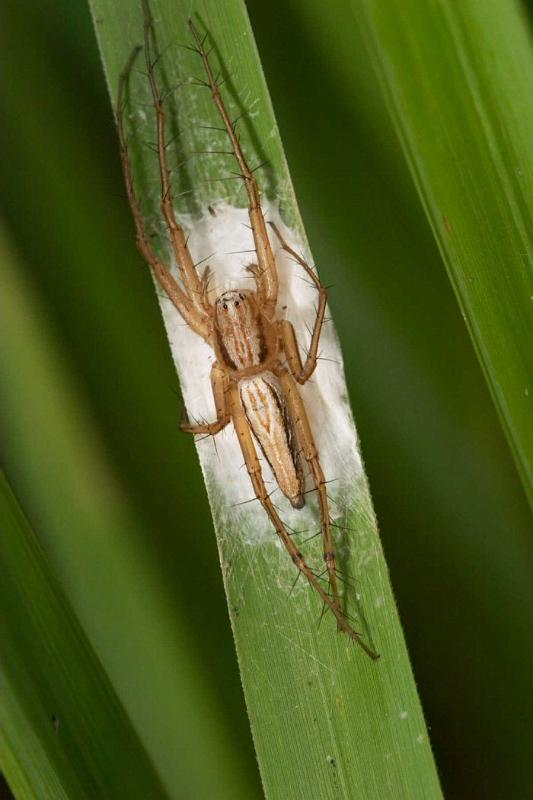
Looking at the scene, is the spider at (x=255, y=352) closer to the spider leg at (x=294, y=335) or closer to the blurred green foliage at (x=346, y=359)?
the spider leg at (x=294, y=335)

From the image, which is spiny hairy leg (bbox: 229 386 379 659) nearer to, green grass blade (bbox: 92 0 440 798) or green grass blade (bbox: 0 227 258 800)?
green grass blade (bbox: 92 0 440 798)

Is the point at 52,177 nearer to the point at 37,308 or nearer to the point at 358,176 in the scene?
→ the point at 37,308

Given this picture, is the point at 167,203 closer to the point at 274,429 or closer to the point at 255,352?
the point at 255,352

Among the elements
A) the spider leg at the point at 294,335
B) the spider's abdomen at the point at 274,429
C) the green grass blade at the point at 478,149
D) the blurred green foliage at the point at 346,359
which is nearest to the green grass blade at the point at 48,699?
the blurred green foliage at the point at 346,359

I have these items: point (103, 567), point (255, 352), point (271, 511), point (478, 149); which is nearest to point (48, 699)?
point (103, 567)

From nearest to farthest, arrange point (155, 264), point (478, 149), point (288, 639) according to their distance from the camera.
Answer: point (478, 149) → point (288, 639) → point (155, 264)

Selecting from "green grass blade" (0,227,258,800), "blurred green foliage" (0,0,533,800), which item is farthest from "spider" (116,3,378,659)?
"green grass blade" (0,227,258,800)

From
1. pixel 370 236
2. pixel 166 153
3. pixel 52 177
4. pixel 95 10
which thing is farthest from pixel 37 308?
pixel 370 236
